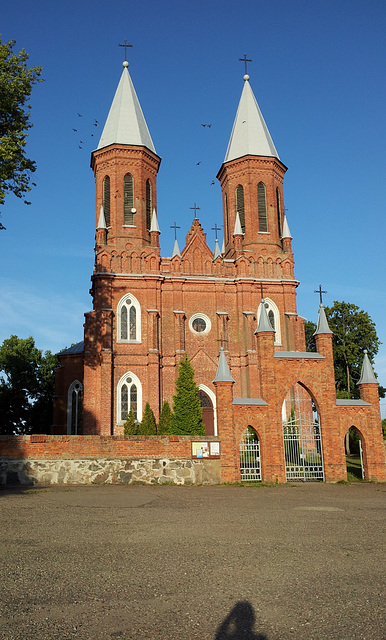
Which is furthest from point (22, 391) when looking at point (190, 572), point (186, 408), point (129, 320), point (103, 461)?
point (190, 572)

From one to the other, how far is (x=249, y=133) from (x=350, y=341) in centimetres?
1790

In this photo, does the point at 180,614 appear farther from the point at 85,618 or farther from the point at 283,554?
the point at 283,554

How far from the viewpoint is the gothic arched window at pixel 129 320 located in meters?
31.8

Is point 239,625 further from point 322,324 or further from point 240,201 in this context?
point 240,201

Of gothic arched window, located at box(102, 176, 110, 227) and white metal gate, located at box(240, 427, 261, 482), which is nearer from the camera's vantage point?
white metal gate, located at box(240, 427, 261, 482)

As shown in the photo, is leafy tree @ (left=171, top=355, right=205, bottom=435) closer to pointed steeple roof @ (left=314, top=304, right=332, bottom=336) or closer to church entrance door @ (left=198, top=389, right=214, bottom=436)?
church entrance door @ (left=198, top=389, right=214, bottom=436)

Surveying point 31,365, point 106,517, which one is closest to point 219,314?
point 31,365

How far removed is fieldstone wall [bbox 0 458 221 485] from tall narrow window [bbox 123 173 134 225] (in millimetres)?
19676

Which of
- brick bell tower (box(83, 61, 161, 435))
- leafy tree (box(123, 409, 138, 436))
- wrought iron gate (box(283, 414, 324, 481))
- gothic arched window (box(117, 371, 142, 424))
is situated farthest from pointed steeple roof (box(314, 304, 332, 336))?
brick bell tower (box(83, 61, 161, 435))

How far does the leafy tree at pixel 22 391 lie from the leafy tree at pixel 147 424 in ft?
51.9

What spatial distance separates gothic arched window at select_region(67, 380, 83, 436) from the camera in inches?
1282

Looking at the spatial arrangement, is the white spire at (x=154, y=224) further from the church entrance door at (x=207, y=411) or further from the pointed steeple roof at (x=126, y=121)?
the church entrance door at (x=207, y=411)

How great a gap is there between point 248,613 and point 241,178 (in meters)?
33.5

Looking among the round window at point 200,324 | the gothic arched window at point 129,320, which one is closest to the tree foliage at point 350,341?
the round window at point 200,324
